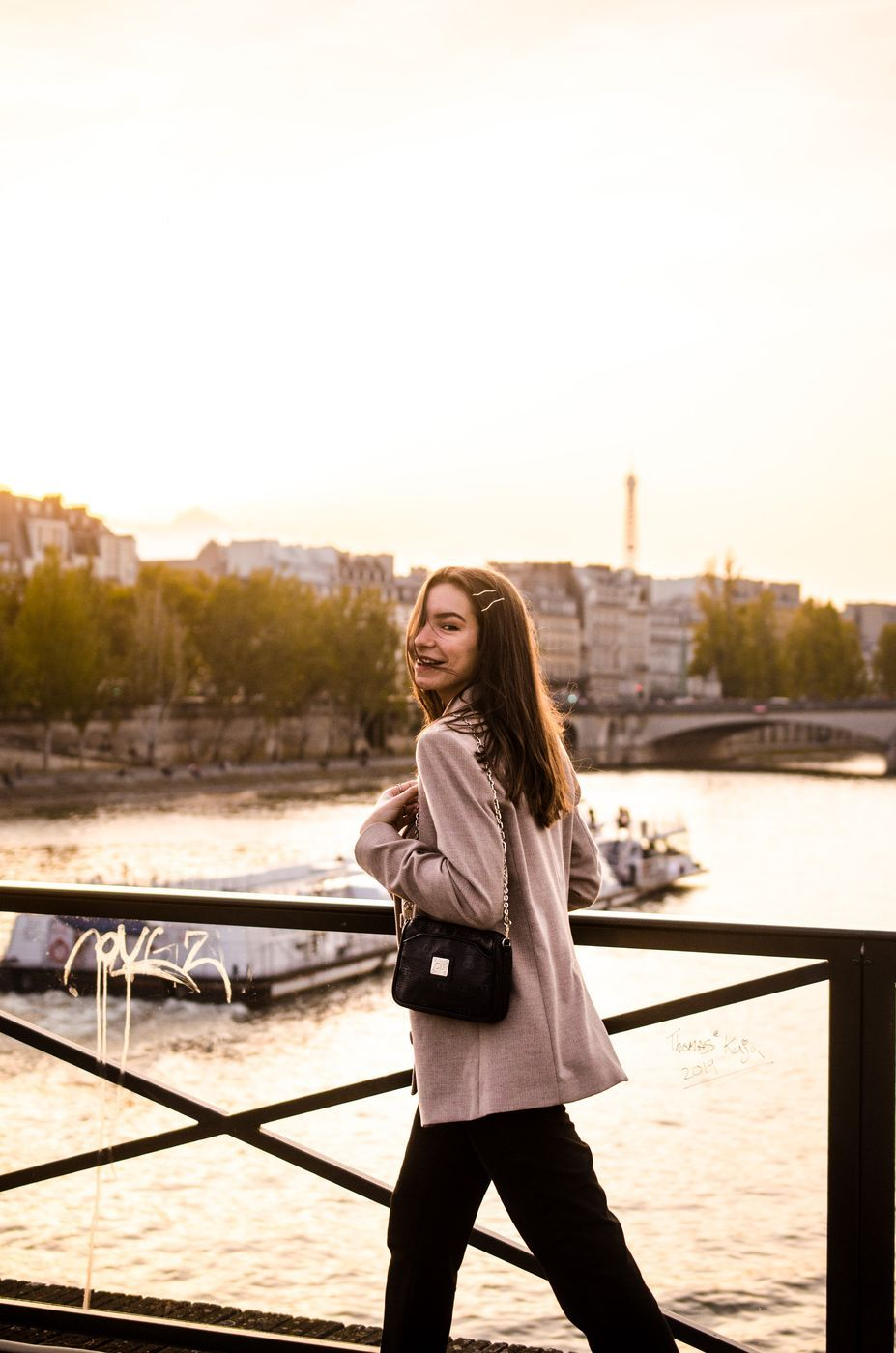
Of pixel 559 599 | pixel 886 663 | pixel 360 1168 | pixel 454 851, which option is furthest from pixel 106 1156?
pixel 886 663

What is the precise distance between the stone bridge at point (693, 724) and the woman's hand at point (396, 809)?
55141mm

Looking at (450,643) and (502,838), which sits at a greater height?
(450,643)

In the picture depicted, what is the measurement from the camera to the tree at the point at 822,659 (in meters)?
83.8

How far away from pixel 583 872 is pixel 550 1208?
1.47 feet

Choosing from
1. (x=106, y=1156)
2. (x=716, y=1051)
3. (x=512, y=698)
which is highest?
(x=512, y=698)

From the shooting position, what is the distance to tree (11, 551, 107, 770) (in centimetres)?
4378

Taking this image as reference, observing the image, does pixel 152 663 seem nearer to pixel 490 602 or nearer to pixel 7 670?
pixel 7 670

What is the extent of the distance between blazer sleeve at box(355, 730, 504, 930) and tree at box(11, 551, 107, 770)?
1693 inches

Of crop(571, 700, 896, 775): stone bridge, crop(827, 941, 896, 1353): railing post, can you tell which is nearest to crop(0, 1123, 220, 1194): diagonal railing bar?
crop(827, 941, 896, 1353): railing post

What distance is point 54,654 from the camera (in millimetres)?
43781

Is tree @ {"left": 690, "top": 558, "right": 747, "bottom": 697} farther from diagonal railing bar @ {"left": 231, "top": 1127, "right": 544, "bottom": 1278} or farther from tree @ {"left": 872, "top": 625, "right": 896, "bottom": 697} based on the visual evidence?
diagonal railing bar @ {"left": 231, "top": 1127, "right": 544, "bottom": 1278}

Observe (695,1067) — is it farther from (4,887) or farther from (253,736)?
(253,736)

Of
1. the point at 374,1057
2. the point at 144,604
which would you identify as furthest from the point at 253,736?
the point at 374,1057

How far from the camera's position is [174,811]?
38062 mm
